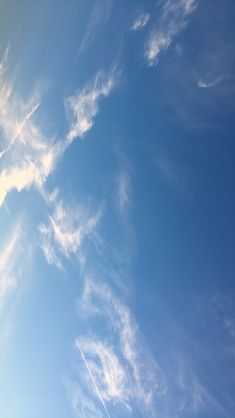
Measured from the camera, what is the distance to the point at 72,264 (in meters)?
18.5

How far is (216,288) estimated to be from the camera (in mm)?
11562

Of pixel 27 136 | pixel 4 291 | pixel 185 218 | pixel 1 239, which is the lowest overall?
pixel 185 218

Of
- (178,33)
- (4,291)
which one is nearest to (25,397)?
(4,291)

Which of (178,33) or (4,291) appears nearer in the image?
(178,33)

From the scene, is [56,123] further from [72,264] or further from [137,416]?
[137,416]

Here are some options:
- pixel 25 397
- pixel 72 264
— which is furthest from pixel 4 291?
pixel 72 264

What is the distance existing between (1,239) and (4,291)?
352 centimetres

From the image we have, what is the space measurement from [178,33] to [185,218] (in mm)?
6209

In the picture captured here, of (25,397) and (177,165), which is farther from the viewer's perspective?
(25,397)

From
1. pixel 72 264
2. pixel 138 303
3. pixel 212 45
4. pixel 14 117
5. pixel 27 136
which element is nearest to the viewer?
pixel 212 45

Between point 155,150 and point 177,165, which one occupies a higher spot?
point 155,150

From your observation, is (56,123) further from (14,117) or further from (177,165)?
(177,165)

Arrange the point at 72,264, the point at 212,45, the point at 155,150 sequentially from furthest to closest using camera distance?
the point at 72,264, the point at 155,150, the point at 212,45

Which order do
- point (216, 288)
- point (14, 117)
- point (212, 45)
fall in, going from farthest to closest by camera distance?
point (14, 117) → point (216, 288) → point (212, 45)
